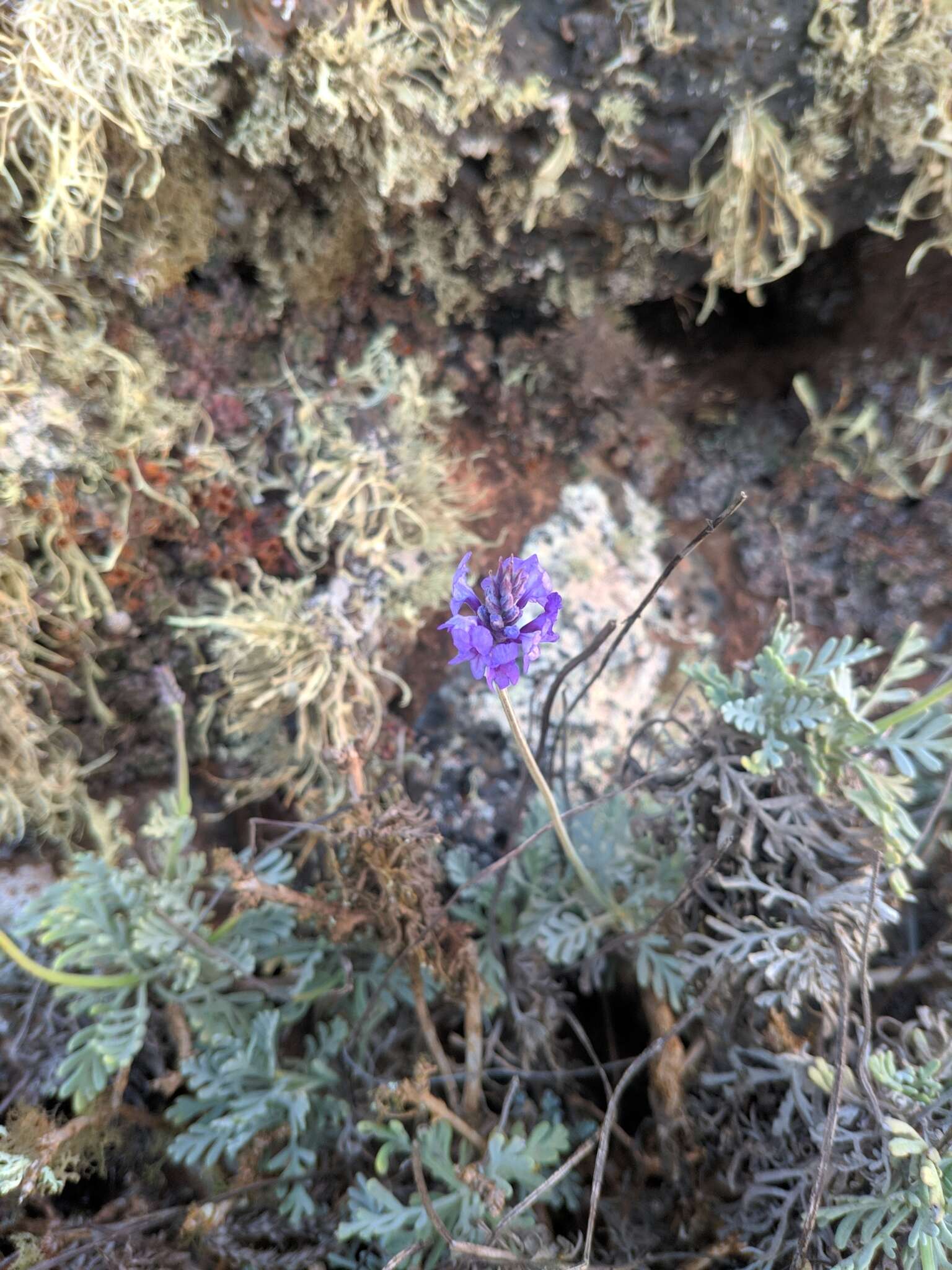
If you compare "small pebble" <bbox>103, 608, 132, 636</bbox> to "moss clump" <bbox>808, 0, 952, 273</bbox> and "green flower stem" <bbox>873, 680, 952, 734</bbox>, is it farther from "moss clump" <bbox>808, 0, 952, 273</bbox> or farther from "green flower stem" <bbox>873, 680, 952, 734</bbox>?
"moss clump" <bbox>808, 0, 952, 273</bbox>

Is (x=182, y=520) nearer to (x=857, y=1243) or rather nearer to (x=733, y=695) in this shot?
Answer: (x=733, y=695)

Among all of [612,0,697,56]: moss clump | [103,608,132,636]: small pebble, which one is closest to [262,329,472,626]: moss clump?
[103,608,132,636]: small pebble

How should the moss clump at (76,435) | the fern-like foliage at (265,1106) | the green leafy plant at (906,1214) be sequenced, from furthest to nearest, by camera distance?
the moss clump at (76,435) < the fern-like foliage at (265,1106) < the green leafy plant at (906,1214)

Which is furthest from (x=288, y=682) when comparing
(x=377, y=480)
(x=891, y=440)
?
(x=891, y=440)

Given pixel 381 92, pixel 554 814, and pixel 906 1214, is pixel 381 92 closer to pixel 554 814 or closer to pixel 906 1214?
pixel 554 814

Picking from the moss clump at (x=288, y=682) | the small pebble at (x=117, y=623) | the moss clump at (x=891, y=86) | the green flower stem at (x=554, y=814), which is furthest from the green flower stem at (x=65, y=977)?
the moss clump at (x=891, y=86)

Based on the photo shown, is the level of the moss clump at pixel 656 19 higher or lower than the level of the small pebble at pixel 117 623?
higher

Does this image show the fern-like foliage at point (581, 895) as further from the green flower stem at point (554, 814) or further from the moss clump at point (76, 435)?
the moss clump at point (76, 435)

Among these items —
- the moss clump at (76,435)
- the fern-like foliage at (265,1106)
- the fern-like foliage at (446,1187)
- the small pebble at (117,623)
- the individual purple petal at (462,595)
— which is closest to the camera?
the individual purple petal at (462,595)
